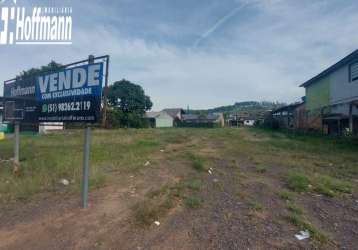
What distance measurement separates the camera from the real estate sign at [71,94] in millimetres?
4086

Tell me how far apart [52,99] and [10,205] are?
6.90 feet

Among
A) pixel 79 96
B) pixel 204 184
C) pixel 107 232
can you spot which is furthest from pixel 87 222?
pixel 204 184

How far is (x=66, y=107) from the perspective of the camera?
4691 mm

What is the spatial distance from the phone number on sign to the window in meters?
16.8

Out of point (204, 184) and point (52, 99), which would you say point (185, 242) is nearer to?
point (204, 184)

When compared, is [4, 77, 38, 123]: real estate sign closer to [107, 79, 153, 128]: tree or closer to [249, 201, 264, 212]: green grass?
[249, 201, 264, 212]: green grass

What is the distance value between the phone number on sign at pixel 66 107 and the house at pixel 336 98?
14.1m

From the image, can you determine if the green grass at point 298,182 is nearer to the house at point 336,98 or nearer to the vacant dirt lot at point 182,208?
the vacant dirt lot at point 182,208

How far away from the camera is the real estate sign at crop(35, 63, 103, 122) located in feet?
13.4

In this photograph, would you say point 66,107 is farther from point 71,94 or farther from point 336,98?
point 336,98

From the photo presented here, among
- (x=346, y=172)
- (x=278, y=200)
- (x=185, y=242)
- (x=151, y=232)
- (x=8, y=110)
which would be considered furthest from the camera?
(x=8, y=110)

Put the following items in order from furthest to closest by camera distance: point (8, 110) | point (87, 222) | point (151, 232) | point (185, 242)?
point (8, 110)
point (87, 222)
point (151, 232)
point (185, 242)

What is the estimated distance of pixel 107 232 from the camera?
3.25 metres

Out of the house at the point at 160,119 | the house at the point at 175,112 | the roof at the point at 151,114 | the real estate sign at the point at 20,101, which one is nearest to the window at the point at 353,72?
the real estate sign at the point at 20,101
